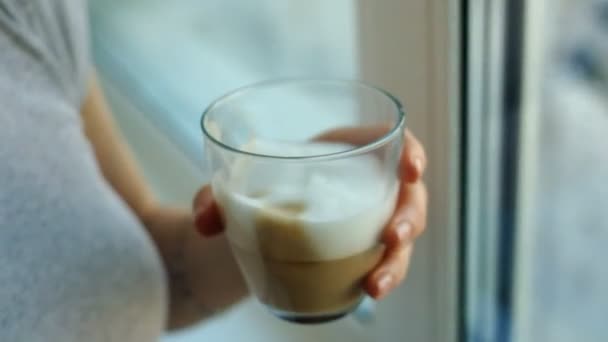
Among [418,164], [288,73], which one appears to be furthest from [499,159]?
[288,73]

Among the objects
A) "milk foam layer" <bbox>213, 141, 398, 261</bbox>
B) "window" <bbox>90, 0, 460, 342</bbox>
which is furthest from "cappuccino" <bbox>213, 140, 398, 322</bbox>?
"window" <bbox>90, 0, 460, 342</bbox>

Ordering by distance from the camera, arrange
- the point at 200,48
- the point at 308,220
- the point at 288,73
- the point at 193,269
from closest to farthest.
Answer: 1. the point at 308,220
2. the point at 193,269
3. the point at 288,73
4. the point at 200,48

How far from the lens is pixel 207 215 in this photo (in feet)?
1.59

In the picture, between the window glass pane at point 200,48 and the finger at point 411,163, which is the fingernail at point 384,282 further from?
Answer: the window glass pane at point 200,48

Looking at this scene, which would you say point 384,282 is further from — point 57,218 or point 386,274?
point 57,218

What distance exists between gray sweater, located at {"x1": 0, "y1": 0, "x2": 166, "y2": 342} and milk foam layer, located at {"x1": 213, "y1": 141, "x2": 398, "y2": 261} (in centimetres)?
16

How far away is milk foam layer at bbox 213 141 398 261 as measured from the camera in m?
0.40

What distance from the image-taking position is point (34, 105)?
0.54 meters

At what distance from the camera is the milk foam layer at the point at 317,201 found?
1.32 ft

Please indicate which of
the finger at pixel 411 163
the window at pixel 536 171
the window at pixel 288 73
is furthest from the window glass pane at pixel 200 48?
the finger at pixel 411 163

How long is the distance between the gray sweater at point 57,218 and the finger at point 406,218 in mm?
219

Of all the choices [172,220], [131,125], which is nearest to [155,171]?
[131,125]

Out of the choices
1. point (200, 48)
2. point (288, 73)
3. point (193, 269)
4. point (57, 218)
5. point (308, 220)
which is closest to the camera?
point (308, 220)

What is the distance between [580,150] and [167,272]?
34 cm
